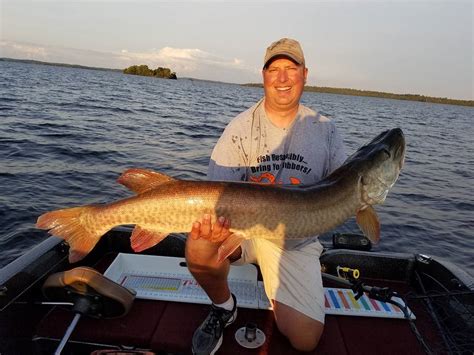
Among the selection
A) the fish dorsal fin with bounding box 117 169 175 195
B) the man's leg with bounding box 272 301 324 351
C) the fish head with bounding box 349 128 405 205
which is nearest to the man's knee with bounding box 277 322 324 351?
the man's leg with bounding box 272 301 324 351

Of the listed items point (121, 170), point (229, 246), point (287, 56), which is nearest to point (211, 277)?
point (229, 246)

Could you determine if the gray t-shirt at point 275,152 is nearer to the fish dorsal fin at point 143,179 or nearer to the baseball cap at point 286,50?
the baseball cap at point 286,50

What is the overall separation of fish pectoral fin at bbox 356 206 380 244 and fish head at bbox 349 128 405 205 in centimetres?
8

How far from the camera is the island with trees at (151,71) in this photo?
133m

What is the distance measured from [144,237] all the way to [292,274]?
1.35 m

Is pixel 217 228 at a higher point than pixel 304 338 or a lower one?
higher

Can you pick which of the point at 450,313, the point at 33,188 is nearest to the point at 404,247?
the point at 450,313

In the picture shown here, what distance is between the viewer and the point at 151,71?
137 m

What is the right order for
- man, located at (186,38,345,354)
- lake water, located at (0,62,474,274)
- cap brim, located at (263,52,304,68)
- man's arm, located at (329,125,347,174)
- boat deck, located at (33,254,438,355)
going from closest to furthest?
boat deck, located at (33,254,438,355) → man, located at (186,38,345,354) → cap brim, located at (263,52,304,68) → man's arm, located at (329,125,347,174) → lake water, located at (0,62,474,274)

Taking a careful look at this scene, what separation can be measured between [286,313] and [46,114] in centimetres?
1706

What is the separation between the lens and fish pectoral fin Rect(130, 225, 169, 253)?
3.07m

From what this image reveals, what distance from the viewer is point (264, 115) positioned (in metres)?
3.92

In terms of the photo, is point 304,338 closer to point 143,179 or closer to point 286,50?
point 143,179

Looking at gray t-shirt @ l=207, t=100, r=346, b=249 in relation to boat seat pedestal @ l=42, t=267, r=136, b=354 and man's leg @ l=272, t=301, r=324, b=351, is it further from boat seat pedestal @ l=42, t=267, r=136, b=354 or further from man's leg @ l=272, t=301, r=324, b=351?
boat seat pedestal @ l=42, t=267, r=136, b=354
